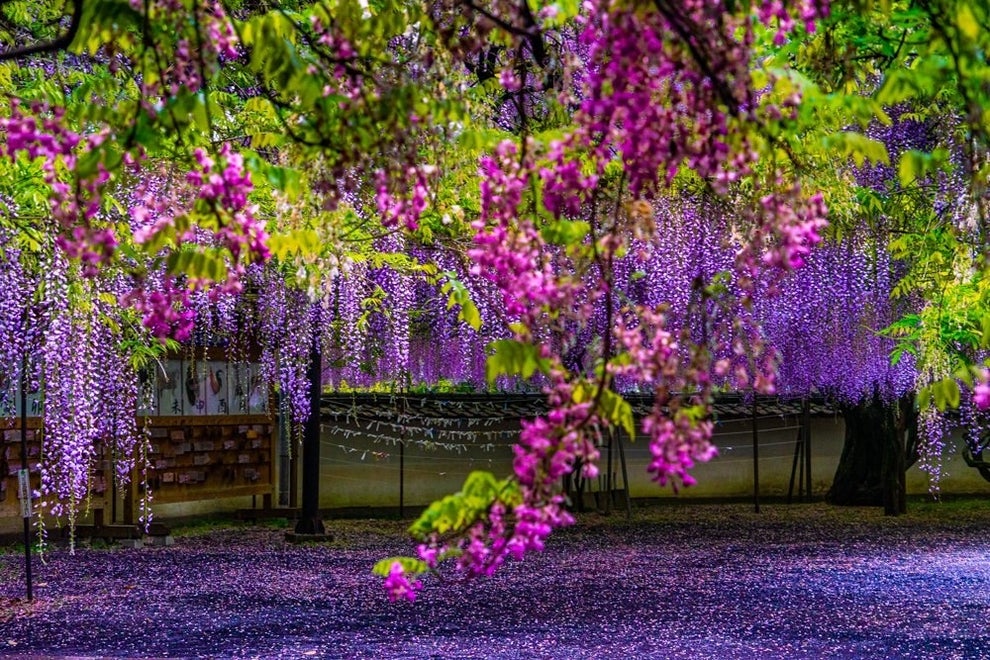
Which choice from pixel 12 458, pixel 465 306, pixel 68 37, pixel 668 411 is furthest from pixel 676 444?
pixel 12 458

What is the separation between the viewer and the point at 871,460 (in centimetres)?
1558

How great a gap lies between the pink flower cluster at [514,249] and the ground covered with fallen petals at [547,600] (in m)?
4.15

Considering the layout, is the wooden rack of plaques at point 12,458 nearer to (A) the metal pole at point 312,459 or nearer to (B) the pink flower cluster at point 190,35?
(A) the metal pole at point 312,459

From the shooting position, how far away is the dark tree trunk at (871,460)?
562 inches

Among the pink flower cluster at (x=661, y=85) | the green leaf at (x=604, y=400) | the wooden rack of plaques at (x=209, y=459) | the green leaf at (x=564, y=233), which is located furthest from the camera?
the wooden rack of plaques at (x=209, y=459)

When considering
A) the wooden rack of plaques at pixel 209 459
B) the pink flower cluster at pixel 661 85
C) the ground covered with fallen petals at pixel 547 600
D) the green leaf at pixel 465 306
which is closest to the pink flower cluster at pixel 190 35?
the pink flower cluster at pixel 661 85

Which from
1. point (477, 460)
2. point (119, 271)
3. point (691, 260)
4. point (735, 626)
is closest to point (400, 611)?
point (735, 626)

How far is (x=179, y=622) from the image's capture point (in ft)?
23.4

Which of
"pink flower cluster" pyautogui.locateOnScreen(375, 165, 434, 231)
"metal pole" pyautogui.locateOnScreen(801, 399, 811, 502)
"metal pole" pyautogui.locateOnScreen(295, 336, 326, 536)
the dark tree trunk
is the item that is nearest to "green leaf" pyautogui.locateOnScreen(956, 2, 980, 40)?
"pink flower cluster" pyautogui.locateOnScreen(375, 165, 434, 231)

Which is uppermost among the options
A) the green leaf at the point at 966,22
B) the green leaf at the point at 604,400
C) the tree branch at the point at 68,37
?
the tree branch at the point at 68,37

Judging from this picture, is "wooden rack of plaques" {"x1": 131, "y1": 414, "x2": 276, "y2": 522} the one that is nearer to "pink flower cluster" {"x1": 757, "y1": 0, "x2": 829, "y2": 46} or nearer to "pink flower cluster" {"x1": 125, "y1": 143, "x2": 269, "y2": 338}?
"pink flower cluster" {"x1": 125, "y1": 143, "x2": 269, "y2": 338}

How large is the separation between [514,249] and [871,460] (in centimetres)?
1449

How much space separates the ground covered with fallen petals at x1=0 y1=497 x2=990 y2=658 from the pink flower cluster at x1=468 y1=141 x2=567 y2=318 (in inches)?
164

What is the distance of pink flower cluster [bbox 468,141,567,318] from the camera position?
1.95 meters
